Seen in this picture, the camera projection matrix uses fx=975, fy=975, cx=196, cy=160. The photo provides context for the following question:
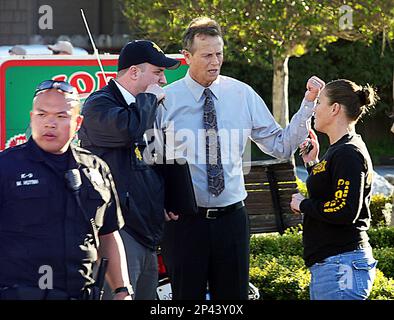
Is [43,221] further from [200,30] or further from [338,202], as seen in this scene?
[200,30]

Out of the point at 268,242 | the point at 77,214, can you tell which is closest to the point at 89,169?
the point at 77,214

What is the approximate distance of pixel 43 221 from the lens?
372 centimetres

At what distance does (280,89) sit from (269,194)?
24.5ft

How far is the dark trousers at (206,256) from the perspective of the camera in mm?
5082

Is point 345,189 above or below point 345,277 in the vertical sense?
above

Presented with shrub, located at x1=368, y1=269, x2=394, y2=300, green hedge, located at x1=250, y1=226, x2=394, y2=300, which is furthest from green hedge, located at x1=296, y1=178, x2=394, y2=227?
shrub, located at x1=368, y1=269, x2=394, y2=300

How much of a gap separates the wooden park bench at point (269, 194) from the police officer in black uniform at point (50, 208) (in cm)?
493

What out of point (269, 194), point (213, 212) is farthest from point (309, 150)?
point (269, 194)

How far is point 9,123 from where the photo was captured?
7789mm

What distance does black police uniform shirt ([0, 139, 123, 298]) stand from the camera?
3.70 metres

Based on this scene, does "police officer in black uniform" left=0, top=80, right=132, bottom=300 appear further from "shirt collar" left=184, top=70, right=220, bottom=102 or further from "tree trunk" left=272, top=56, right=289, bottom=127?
"tree trunk" left=272, top=56, right=289, bottom=127

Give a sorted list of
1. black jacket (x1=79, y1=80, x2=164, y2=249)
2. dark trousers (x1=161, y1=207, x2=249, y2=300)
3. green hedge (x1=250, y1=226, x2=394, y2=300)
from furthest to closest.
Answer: green hedge (x1=250, y1=226, x2=394, y2=300)
dark trousers (x1=161, y1=207, x2=249, y2=300)
black jacket (x1=79, y1=80, x2=164, y2=249)

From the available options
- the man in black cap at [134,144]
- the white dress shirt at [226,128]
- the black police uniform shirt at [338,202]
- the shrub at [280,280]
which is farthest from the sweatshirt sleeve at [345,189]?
the shrub at [280,280]
